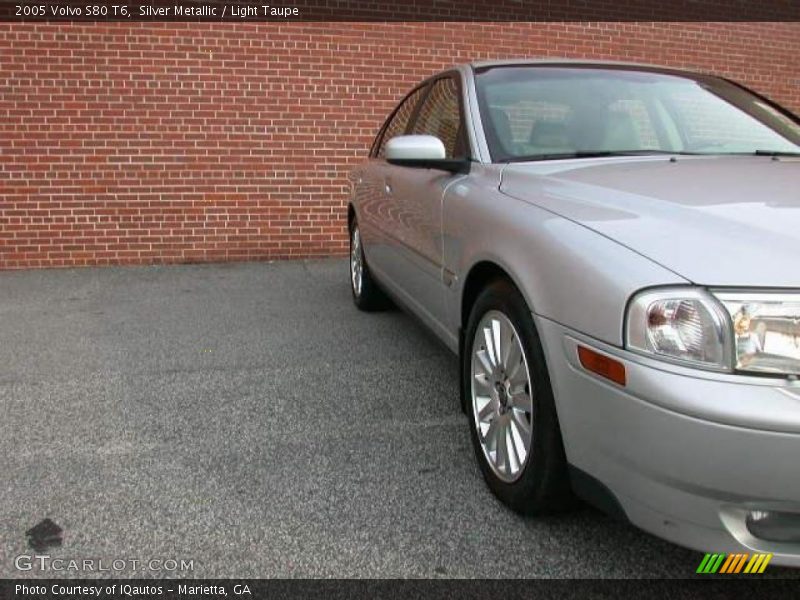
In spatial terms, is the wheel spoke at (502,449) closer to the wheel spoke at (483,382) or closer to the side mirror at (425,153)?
the wheel spoke at (483,382)

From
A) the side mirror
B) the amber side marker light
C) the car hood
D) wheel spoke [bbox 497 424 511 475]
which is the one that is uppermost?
the side mirror

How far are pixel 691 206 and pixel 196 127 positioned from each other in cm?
Result: 625

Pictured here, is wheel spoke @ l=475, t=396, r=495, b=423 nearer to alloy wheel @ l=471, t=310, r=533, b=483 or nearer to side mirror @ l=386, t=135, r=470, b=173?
alloy wheel @ l=471, t=310, r=533, b=483

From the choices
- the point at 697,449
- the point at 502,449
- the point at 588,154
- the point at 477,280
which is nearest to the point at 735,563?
the point at 697,449

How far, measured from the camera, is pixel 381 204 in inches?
175

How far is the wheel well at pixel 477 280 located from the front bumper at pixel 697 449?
716 mm

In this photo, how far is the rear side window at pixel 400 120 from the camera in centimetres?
460

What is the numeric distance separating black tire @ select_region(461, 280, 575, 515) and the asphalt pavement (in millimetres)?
117

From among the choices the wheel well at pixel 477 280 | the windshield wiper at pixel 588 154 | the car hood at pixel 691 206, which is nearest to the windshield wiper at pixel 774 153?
the car hood at pixel 691 206

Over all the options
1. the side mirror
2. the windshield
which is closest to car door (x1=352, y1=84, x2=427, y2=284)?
the side mirror

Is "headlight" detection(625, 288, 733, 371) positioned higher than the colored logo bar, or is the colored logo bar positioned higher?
"headlight" detection(625, 288, 733, 371)

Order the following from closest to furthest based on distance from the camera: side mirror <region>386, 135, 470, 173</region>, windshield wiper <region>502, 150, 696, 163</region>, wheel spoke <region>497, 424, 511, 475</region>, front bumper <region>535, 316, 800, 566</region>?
front bumper <region>535, 316, 800, 566</region>, wheel spoke <region>497, 424, 511, 475</region>, windshield wiper <region>502, 150, 696, 163</region>, side mirror <region>386, 135, 470, 173</region>

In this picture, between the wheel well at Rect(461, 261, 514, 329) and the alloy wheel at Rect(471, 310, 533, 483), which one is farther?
the wheel well at Rect(461, 261, 514, 329)

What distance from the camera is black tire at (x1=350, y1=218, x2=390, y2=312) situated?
5367 millimetres
